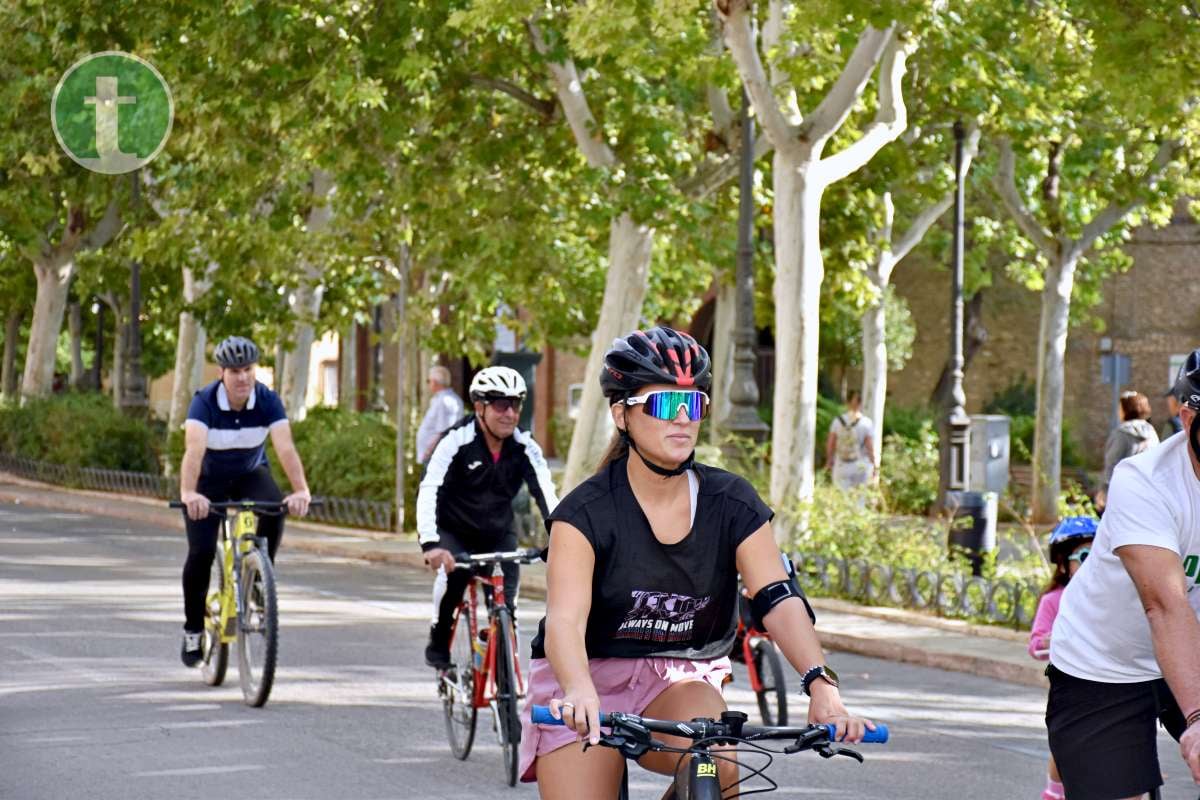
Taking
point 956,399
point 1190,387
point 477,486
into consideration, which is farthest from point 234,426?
point 956,399

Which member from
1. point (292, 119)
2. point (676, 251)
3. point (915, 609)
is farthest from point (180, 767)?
point (676, 251)

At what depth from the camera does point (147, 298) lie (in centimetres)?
4412

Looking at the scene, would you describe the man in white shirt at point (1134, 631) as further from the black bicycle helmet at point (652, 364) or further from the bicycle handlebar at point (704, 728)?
the black bicycle helmet at point (652, 364)

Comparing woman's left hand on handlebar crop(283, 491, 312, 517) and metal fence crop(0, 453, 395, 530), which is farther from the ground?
woman's left hand on handlebar crop(283, 491, 312, 517)

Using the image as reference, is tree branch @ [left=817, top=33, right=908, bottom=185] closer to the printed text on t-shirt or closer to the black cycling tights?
the black cycling tights

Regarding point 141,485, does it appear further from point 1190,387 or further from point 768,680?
point 1190,387

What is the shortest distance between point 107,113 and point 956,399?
12006mm

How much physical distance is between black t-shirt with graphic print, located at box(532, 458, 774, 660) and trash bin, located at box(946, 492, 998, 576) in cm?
1153

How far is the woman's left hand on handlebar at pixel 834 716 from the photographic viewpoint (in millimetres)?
3928

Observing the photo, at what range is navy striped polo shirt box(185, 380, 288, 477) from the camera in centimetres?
1050

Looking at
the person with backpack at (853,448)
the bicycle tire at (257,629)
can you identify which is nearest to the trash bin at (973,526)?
the person with backpack at (853,448)

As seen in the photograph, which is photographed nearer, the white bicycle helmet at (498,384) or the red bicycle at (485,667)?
the red bicycle at (485,667)

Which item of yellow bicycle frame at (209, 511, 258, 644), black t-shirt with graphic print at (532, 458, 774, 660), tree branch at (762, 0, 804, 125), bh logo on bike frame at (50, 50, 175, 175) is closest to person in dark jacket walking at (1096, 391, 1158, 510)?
tree branch at (762, 0, 804, 125)

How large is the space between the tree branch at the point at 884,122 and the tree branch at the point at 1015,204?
27.8 feet
